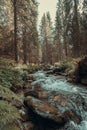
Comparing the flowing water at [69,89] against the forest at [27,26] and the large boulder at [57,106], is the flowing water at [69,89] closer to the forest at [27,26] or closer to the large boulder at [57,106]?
the large boulder at [57,106]

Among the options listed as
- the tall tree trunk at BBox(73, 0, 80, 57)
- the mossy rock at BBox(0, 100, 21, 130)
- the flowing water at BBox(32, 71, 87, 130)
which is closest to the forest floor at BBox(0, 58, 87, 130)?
the mossy rock at BBox(0, 100, 21, 130)

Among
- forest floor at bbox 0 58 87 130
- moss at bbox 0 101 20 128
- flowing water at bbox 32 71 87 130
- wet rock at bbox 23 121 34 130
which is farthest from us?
flowing water at bbox 32 71 87 130

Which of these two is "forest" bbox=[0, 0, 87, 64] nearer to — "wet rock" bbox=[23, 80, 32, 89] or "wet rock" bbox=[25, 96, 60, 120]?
"wet rock" bbox=[23, 80, 32, 89]

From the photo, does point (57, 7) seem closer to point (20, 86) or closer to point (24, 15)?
point (24, 15)

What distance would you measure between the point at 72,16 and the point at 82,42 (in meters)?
3.94

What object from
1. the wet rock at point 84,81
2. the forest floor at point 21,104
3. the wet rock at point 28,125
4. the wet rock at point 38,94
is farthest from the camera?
the wet rock at point 84,81

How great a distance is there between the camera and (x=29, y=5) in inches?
933

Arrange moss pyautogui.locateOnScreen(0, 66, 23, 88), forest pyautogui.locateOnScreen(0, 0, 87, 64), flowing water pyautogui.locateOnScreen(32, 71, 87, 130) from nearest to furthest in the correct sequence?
flowing water pyautogui.locateOnScreen(32, 71, 87, 130) → moss pyautogui.locateOnScreen(0, 66, 23, 88) → forest pyautogui.locateOnScreen(0, 0, 87, 64)

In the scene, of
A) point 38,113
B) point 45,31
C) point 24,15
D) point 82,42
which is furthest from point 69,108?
point 45,31

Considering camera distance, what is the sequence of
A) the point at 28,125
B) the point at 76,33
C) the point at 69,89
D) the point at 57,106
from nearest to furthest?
the point at 28,125
the point at 57,106
the point at 69,89
the point at 76,33

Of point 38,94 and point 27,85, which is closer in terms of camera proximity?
point 38,94

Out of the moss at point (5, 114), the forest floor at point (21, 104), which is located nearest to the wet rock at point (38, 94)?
the forest floor at point (21, 104)

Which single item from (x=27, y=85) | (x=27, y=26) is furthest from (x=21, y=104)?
(x=27, y=26)

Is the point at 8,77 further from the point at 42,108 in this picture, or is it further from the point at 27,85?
the point at 42,108
